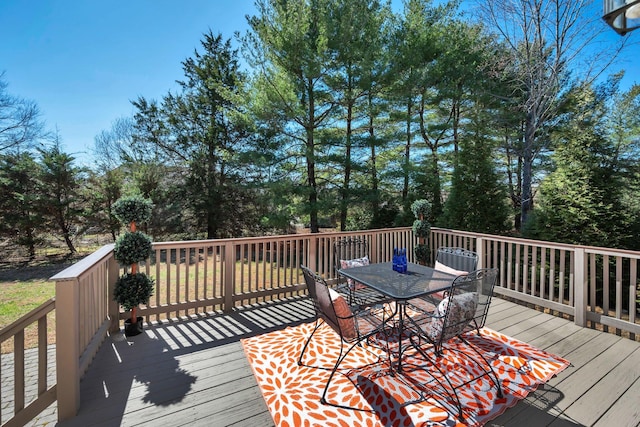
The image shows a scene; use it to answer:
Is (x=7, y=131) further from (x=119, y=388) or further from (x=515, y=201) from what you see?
(x=515, y=201)

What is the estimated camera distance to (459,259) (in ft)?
11.8

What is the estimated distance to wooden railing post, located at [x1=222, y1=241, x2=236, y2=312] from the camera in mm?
3822

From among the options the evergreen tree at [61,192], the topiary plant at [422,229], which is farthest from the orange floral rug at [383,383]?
the evergreen tree at [61,192]

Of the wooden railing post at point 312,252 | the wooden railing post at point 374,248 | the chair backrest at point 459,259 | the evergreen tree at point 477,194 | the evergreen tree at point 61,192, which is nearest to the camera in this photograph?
the chair backrest at point 459,259

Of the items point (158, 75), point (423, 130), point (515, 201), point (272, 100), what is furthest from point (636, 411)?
point (158, 75)

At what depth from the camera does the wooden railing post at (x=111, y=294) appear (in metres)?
→ 3.17

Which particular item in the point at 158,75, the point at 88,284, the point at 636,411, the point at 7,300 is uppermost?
the point at 158,75

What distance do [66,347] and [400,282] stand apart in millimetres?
2723

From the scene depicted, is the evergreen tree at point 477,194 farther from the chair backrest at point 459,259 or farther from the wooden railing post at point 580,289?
the chair backrest at point 459,259

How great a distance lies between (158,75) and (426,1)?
32.4 ft

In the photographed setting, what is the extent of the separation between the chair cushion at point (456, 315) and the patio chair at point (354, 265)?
3.22 feet

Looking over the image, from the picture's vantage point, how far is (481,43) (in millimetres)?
7574

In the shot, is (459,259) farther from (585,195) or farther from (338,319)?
(585,195)

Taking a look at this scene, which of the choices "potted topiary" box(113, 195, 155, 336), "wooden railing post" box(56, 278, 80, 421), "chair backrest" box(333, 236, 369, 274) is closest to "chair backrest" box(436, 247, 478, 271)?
"chair backrest" box(333, 236, 369, 274)
